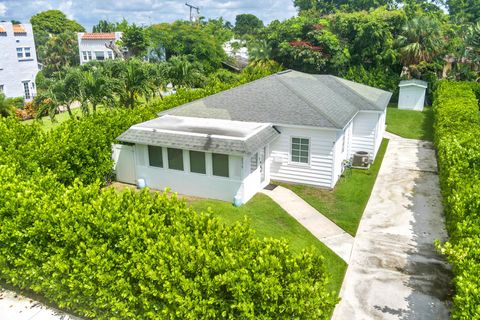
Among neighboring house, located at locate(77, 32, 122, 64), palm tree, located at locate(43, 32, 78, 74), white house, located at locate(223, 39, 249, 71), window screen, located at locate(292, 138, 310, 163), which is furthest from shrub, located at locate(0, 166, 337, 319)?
palm tree, located at locate(43, 32, 78, 74)

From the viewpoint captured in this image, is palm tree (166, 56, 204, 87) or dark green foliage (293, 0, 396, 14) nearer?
palm tree (166, 56, 204, 87)

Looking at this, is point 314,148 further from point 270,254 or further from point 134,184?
point 270,254

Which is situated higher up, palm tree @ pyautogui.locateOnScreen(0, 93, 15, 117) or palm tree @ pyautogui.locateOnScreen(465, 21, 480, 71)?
palm tree @ pyautogui.locateOnScreen(465, 21, 480, 71)

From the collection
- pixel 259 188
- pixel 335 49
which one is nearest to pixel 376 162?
pixel 259 188

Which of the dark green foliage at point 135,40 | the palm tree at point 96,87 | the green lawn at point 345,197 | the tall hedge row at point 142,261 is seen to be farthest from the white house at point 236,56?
the tall hedge row at point 142,261

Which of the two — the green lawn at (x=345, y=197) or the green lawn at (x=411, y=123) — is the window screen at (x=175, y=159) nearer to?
the green lawn at (x=345, y=197)

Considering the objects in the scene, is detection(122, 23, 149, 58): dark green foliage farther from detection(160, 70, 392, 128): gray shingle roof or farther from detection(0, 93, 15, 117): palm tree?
detection(160, 70, 392, 128): gray shingle roof
